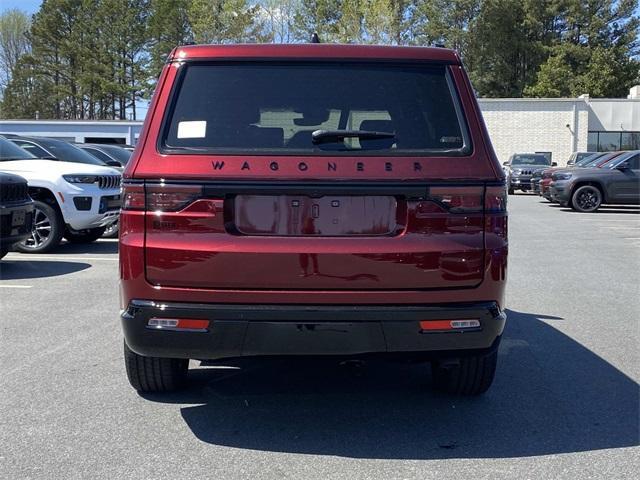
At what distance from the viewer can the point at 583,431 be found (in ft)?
12.7

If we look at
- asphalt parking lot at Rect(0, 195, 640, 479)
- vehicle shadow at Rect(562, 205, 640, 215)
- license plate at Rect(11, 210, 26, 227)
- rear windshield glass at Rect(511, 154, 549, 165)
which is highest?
rear windshield glass at Rect(511, 154, 549, 165)

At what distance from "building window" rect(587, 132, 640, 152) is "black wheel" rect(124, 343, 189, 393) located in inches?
1611

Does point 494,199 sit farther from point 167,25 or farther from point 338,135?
point 167,25

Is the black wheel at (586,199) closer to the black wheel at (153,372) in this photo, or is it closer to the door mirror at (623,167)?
the door mirror at (623,167)

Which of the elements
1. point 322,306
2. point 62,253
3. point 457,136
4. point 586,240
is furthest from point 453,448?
point 586,240

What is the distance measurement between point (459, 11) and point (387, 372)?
58013 mm

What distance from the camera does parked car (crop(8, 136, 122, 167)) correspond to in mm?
12109

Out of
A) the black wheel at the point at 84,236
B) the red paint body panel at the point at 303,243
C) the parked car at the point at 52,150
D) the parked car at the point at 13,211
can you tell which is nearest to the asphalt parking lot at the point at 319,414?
the red paint body panel at the point at 303,243

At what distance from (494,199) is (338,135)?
32.5 inches

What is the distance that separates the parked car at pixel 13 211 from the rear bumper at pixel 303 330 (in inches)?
209

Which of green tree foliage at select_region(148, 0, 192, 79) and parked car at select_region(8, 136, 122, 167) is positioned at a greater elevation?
green tree foliage at select_region(148, 0, 192, 79)

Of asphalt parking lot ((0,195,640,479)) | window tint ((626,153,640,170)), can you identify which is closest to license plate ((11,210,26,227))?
asphalt parking lot ((0,195,640,479))

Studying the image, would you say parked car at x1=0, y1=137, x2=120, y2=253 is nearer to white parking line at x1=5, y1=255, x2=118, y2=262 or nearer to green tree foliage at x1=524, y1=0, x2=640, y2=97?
white parking line at x1=5, y1=255, x2=118, y2=262

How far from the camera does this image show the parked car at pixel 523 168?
27.9m
